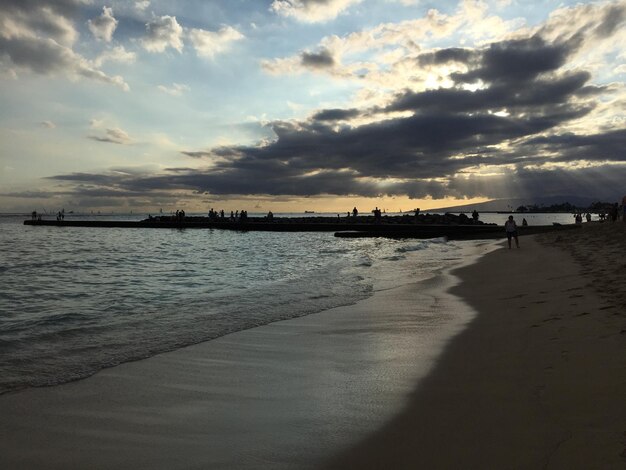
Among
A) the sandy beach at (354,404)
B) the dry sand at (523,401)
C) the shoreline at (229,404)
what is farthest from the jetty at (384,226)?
the shoreline at (229,404)

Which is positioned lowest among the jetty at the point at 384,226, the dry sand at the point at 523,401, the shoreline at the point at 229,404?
the shoreline at the point at 229,404

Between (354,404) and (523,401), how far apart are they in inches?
61.9

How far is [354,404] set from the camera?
416cm

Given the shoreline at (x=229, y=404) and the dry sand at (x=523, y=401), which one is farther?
the shoreline at (x=229, y=404)

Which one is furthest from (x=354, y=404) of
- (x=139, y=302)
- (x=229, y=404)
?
(x=139, y=302)

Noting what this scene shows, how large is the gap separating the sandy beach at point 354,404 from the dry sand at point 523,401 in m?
0.02

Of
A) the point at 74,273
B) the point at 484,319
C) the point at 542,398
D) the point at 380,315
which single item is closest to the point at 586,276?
the point at 484,319

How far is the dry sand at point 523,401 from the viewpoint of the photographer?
3.01 m

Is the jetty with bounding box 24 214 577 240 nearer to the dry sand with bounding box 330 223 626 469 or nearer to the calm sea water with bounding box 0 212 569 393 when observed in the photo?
the calm sea water with bounding box 0 212 569 393

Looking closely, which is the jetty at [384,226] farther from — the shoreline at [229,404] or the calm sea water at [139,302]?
the shoreline at [229,404]

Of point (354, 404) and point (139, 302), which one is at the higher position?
point (354, 404)

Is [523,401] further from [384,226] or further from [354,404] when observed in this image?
[384,226]

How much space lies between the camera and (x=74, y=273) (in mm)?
16672

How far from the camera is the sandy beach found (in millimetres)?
3172
